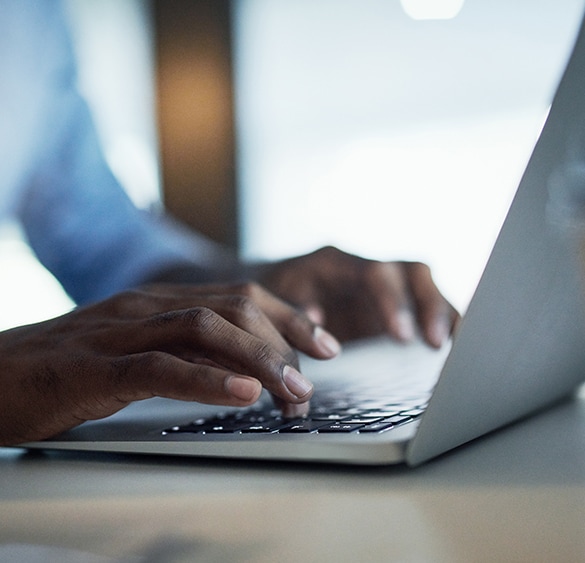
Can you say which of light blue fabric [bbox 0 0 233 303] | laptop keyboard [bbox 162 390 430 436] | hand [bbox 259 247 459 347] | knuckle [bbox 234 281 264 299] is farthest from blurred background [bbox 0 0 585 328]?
laptop keyboard [bbox 162 390 430 436]

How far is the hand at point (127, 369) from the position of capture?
0.39m

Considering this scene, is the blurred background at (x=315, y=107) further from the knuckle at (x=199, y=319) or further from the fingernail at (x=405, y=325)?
the knuckle at (x=199, y=319)

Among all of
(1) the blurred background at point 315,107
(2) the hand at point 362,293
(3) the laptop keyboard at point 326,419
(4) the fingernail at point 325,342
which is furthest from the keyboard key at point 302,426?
(1) the blurred background at point 315,107

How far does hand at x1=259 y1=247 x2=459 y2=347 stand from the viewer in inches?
35.8

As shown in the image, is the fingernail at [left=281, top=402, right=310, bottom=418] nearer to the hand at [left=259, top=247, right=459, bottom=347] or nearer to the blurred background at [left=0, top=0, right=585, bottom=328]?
the hand at [left=259, top=247, right=459, bottom=347]

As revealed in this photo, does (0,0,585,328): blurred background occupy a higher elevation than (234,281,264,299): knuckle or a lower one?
higher

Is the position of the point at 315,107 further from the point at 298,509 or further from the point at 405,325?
the point at 298,509

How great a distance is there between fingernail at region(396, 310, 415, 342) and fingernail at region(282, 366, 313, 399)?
54 cm

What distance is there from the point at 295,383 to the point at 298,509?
13 cm

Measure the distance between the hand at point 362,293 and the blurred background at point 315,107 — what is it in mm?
1946

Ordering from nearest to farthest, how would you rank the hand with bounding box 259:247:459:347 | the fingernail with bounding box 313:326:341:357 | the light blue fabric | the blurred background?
the fingernail with bounding box 313:326:341:357
the hand with bounding box 259:247:459:347
the light blue fabric
the blurred background

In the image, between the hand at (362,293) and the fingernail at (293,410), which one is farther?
the hand at (362,293)

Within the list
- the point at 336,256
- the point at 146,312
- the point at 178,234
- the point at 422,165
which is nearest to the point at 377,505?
the point at 146,312

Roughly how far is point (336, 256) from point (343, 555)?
0.80 metres
